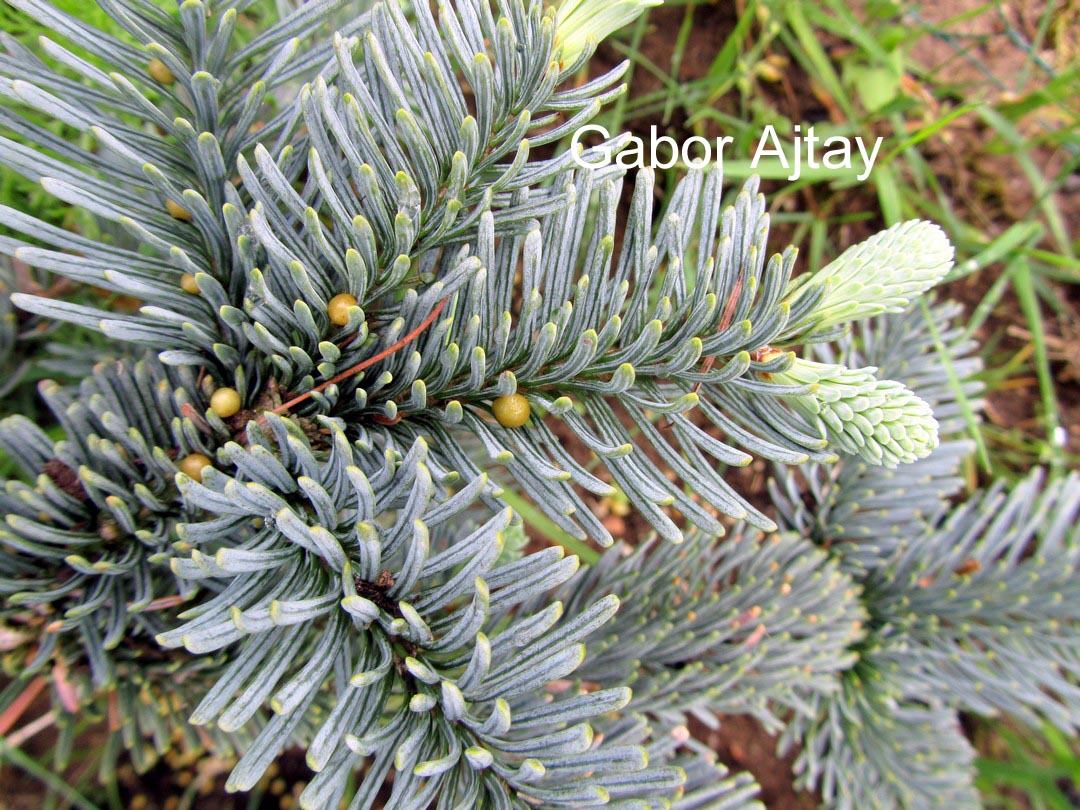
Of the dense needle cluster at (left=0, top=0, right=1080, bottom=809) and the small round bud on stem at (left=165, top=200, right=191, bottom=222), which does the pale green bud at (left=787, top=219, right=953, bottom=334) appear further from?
the small round bud on stem at (left=165, top=200, right=191, bottom=222)

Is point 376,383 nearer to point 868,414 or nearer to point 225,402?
point 225,402

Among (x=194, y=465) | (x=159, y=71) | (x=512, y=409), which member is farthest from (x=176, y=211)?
(x=512, y=409)

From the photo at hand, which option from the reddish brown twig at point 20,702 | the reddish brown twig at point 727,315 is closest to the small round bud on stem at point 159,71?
the reddish brown twig at point 727,315

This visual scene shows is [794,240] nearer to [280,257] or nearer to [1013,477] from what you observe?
[1013,477]

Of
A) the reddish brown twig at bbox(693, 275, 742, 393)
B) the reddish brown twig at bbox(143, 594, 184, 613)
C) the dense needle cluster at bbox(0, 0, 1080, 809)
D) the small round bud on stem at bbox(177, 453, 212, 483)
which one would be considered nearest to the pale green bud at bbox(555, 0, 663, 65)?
the dense needle cluster at bbox(0, 0, 1080, 809)

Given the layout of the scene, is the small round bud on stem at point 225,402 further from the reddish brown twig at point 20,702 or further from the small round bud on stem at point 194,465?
the reddish brown twig at point 20,702
